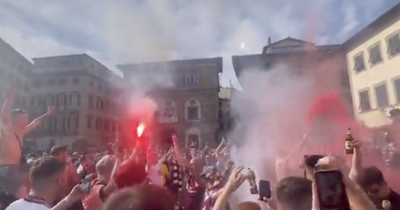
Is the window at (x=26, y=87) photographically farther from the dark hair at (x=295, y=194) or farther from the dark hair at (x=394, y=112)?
the dark hair at (x=295, y=194)

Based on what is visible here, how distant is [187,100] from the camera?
21.9 metres

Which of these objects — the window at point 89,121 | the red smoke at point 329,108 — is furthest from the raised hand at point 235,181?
the window at point 89,121

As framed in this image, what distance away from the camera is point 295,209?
1.41 metres

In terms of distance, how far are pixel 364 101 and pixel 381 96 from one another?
119 cm

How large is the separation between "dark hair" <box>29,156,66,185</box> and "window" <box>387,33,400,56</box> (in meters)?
16.1

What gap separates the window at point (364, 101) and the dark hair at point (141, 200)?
680 inches

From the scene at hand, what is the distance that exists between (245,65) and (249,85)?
9.20 ft

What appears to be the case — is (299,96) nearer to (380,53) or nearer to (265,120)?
(265,120)

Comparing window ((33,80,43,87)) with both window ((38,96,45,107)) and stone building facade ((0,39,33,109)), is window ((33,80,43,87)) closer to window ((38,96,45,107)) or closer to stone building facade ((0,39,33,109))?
stone building facade ((0,39,33,109))

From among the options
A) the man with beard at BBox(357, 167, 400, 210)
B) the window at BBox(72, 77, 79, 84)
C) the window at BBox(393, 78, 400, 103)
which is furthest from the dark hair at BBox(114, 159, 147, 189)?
the window at BBox(72, 77, 79, 84)

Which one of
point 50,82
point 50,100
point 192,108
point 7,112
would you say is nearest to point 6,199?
point 7,112

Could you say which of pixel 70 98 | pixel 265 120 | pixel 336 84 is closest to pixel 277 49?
pixel 336 84

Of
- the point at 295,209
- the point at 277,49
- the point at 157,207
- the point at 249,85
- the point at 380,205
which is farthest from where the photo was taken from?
the point at 277,49

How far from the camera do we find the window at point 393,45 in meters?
14.2
